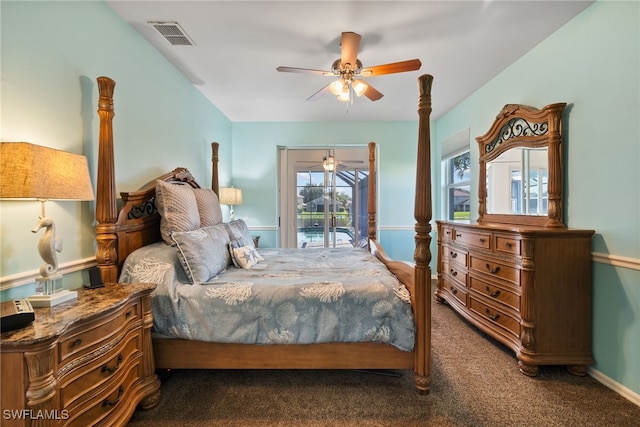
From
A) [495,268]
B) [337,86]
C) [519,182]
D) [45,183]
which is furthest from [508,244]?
[45,183]

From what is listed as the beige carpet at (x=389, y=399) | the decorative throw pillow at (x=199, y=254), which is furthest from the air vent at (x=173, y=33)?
the beige carpet at (x=389, y=399)

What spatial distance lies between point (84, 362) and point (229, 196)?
2923mm

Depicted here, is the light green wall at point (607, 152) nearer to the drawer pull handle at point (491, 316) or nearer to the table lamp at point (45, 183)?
the drawer pull handle at point (491, 316)

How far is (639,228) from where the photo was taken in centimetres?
172

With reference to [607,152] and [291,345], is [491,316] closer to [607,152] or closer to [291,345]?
[607,152]

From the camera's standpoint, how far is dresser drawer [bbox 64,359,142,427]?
3.89 ft

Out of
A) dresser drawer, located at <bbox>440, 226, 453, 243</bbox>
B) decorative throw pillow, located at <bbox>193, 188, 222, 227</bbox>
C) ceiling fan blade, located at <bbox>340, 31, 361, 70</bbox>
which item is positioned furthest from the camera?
dresser drawer, located at <bbox>440, 226, 453, 243</bbox>

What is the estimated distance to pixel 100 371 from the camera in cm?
130

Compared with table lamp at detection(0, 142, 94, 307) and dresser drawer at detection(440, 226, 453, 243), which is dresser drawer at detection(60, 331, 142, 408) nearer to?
table lamp at detection(0, 142, 94, 307)

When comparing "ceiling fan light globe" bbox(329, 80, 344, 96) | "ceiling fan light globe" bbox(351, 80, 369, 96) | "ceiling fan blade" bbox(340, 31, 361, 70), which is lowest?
"ceiling fan light globe" bbox(329, 80, 344, 96)

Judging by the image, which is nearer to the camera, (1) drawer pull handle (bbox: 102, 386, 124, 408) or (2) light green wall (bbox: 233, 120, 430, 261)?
(1) drawer pull handle (bbox: 102, 386, 124, 408)

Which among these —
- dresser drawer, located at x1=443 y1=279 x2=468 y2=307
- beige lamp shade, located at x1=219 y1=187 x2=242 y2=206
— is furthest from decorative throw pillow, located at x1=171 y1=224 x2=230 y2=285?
dresser drawer, located at x1=443 y1=279 x2=468 y2=307

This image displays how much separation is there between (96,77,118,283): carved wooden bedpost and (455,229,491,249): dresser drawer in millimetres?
2899

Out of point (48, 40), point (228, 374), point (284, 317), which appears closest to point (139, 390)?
point (228, 374)
